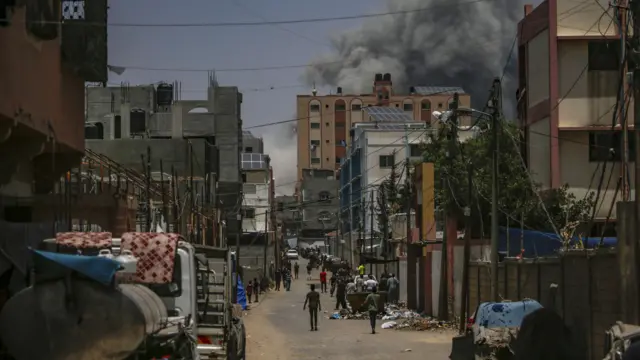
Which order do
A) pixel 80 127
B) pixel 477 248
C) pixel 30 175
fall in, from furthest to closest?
pixel 477 248, pixel 80 127, pixel 30 175

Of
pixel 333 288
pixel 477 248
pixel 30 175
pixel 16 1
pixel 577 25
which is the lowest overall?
pixel 333 288

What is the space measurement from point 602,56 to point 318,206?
94.1 m

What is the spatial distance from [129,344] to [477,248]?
2772 cm

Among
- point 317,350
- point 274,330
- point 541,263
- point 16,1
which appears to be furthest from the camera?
point 274,330

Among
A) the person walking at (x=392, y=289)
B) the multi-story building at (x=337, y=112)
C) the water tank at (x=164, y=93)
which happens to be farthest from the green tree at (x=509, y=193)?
the multi-story building at (x=337, y=112)

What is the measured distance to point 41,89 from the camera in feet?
53.4

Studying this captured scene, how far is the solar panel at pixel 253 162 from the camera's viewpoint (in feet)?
327

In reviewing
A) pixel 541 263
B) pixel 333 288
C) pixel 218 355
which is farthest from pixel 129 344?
pixel 333 288

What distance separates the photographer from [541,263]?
73.7ft

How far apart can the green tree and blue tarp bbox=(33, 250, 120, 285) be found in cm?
2066

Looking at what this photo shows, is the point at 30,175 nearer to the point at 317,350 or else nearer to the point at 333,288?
the point at 317,350

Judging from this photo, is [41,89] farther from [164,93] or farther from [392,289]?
[164,93]

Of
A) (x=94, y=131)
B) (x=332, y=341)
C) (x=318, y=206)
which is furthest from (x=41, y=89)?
A: (x=318, y=206)

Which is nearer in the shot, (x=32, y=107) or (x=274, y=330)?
(x=32, y=107)
